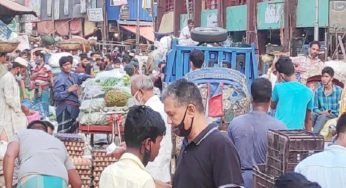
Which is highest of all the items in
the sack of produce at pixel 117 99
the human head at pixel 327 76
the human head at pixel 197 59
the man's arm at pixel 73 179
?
the human head at pixel 197 59

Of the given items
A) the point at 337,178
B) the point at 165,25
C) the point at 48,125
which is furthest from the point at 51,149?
the point at 165,25

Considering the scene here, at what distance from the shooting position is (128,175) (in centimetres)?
478

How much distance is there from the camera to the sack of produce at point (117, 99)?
12.7 meters

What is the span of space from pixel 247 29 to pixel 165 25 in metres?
12.9

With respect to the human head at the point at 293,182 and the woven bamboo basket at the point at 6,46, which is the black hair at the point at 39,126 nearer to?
the human head at the point at 293,182

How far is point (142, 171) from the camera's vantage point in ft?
15.9

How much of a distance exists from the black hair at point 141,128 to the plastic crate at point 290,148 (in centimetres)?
182

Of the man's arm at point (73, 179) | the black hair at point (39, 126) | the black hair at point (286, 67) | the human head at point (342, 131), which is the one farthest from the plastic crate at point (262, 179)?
the black hair at point (286, 67)

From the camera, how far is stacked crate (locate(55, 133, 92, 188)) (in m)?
10.6

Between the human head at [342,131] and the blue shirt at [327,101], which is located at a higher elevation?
the human head at [342,131]

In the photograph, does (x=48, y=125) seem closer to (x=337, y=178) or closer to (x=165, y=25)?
(x=337, y=178)

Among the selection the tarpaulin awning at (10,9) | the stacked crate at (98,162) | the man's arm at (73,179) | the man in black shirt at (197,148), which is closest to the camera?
the man in black shirt at (197,148)

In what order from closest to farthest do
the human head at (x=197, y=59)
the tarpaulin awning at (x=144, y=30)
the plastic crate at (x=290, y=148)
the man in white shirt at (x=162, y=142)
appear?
1. the plastic crate at (x=290, y=148)
2. the man in white shirt at (x=162, y=142)
3. the human head at (x=197, y=59)
4. the tarpaulin awning at (x=144, y=30)

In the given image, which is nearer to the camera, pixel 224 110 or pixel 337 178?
pixel 337 178
